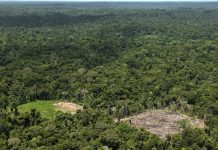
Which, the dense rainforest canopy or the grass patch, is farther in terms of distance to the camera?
the grass patch

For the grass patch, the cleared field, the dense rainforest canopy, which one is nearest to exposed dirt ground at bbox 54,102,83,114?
the cleared field

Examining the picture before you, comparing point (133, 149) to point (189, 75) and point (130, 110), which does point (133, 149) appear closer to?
point (130, 110)

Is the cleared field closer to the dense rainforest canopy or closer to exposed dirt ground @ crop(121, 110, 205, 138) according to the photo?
the dense rainforest canopy

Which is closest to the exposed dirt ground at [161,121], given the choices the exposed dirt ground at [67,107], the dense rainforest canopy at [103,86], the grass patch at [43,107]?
the dense rainforest canopy at [103,86]

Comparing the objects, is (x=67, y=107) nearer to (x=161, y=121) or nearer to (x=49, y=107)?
(x=49, y=107)

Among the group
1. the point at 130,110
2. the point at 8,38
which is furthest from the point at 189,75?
the point at 8,38

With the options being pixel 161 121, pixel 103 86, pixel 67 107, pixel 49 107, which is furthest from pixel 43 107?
pixel 161 121

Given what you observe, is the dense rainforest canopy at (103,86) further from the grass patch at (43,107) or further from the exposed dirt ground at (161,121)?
the exposed dirt ground at (161,121)
